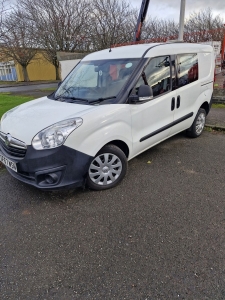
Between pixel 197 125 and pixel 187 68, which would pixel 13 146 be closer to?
pixel 187 68

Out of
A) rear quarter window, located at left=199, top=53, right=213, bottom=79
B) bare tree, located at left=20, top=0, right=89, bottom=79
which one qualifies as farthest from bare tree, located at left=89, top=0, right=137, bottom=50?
rear quarter window, located at left=199, top=53, right=213, bottom=79

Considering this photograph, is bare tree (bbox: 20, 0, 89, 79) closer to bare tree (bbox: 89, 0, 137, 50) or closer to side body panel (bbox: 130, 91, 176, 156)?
bare tree (bbox: 89, 0, 137, 50)

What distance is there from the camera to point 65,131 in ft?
8.52

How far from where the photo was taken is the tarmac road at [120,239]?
70.2 inches

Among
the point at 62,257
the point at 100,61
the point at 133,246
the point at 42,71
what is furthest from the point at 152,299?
the point at 42,71

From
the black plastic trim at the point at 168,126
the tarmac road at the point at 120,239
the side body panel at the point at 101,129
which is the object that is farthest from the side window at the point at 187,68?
the tarmac road at the point at 120,239

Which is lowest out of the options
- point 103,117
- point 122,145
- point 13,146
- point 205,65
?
point 122,145

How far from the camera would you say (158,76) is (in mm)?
3561

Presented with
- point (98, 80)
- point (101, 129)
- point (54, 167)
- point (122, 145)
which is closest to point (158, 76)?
point (98, 80)

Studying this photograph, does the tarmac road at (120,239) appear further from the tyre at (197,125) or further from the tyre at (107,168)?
the tyre at (197,125)

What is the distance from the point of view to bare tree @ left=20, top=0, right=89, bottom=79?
23.7 metres

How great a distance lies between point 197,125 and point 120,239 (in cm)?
341

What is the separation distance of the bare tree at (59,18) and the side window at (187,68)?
908 inches

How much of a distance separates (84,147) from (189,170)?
72.6 inches
